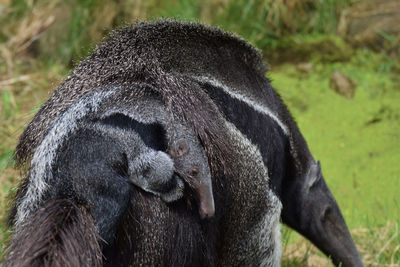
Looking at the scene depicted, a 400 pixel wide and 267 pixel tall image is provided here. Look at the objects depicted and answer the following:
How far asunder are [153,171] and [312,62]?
5.56 m

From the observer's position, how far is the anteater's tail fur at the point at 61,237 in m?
2.61

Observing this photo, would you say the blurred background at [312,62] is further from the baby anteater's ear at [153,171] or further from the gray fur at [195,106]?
the baby anteater's ear at [153,171]

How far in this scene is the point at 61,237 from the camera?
8.70ft

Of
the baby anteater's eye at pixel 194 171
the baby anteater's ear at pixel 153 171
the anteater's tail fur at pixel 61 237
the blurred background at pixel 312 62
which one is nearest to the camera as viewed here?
the anteater's tail fur at pixel 61 237

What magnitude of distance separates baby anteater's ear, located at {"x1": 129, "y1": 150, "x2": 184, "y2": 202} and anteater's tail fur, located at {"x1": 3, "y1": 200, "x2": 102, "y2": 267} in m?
0.28

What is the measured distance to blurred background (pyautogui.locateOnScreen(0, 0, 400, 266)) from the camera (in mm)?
6465

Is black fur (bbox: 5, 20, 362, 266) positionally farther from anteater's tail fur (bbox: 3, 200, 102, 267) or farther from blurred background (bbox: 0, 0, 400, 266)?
blurred background (bbox: 0, 0, 400, 266)

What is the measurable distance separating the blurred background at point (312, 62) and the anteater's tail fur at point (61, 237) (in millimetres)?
3199

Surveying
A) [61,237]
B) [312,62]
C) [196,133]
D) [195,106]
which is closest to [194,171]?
[196,133]

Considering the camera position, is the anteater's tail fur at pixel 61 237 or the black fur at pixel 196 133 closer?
the anteater's tail fur at pixel 61 237

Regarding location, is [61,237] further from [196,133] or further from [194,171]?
[196,133]

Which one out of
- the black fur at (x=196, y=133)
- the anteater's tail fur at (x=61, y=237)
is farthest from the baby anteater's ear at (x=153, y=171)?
the anteater's tail fur at (x=61, y=237)

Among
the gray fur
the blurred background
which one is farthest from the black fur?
the blurred background

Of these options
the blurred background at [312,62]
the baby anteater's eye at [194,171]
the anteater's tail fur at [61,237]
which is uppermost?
the baby anteater's eye at [194,171]
